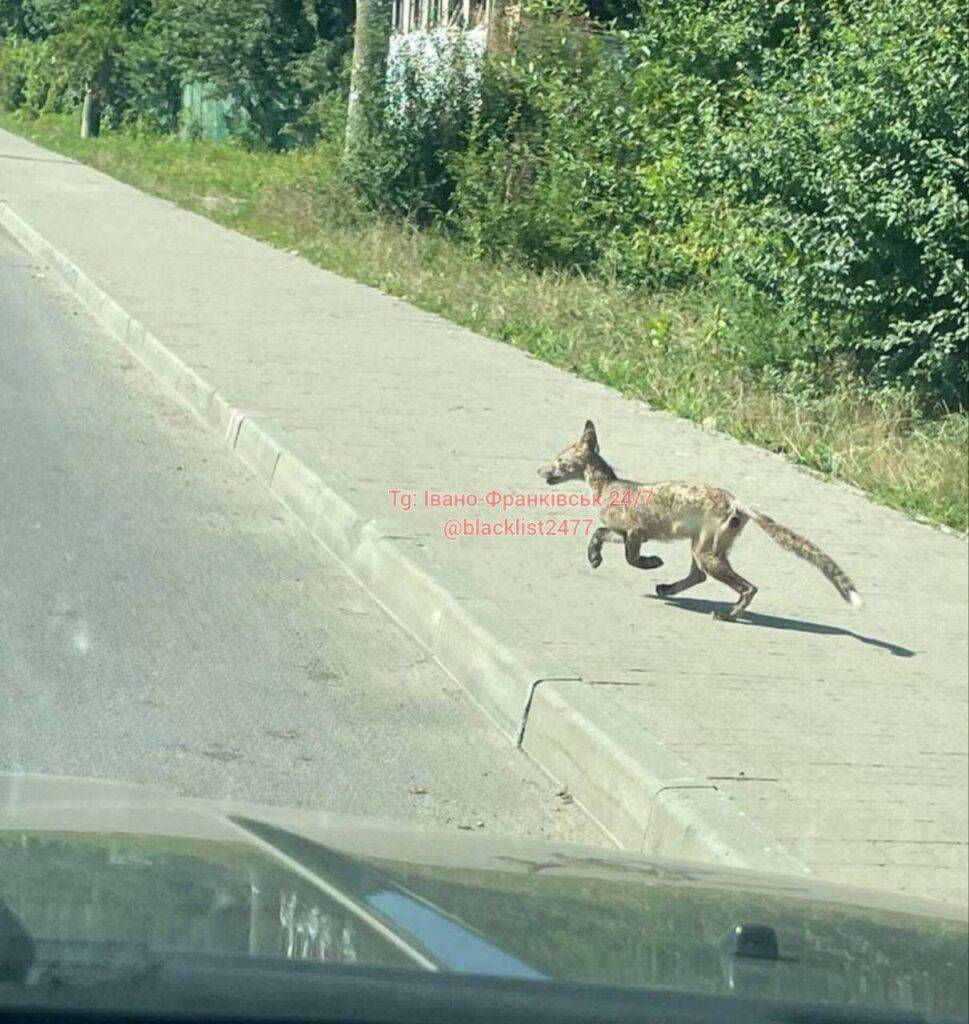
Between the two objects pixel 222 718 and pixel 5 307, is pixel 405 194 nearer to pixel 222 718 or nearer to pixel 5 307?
pixel 5 307

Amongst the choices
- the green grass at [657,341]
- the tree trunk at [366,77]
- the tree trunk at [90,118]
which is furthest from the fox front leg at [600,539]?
the tree trunk at [90,118]

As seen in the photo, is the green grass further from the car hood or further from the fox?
the car hood

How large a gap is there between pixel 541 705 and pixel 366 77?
643 inches

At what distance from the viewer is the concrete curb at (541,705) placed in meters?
4.77

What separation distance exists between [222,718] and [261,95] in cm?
3580

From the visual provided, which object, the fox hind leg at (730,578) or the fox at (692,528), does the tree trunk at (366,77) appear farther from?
the fox hind leg at (730,578)

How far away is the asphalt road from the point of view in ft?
17.1

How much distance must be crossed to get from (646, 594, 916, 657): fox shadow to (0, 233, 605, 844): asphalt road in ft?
3.54

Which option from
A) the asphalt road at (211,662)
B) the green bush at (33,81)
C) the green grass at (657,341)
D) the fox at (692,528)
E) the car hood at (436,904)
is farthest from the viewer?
the green bush at (33,81)

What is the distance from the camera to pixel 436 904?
274cm

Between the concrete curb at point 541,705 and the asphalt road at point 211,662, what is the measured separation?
0.08 m

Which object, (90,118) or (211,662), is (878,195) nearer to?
(211,662)

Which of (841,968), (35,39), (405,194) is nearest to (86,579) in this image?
(841,968)

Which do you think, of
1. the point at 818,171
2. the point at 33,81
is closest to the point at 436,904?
the point at 818,171
